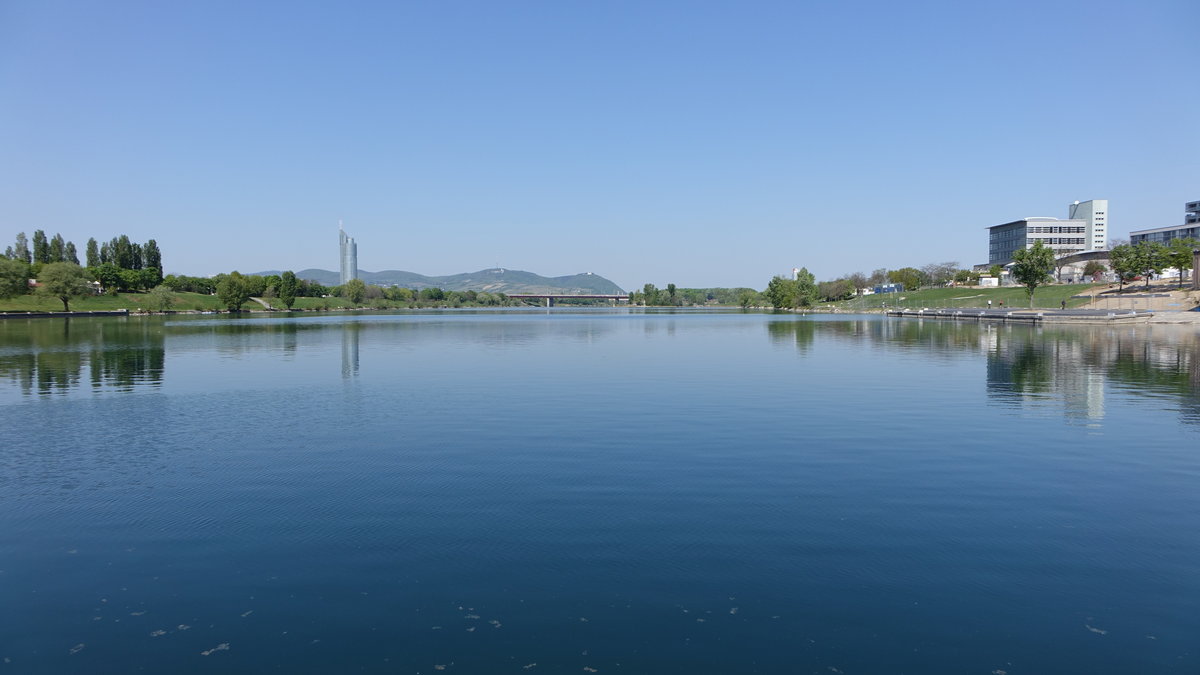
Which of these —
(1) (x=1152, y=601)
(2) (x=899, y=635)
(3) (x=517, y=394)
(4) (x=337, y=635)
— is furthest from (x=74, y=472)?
(1) (x=1152, y=601)

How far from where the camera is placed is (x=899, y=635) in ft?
29.7

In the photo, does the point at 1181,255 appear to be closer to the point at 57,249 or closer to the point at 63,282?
the point at 63,282

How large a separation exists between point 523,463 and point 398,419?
323 inches

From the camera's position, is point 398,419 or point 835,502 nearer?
point 835,502

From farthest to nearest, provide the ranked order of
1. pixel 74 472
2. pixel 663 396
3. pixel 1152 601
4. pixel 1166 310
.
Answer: pixel 1166 310 < pixel 663 396 < pixel 74 472 < pixel 1152 601

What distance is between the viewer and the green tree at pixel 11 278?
12369 cm

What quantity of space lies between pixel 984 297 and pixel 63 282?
183704 millimetres

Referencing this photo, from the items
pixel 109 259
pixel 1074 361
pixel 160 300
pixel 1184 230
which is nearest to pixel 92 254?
pixel 109 259

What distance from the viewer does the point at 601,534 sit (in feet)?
41.4

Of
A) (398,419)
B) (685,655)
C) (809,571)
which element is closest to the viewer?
(685,655)

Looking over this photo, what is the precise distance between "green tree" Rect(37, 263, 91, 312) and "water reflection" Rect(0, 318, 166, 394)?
253 ft

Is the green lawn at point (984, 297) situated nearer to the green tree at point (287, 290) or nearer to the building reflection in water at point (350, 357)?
the building reflection in water at point (350, 357)

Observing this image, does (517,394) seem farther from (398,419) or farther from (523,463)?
(523,463)

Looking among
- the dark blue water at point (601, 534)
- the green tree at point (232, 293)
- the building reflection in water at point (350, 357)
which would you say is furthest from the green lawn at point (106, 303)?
the dark blue water at point (601, 534)
